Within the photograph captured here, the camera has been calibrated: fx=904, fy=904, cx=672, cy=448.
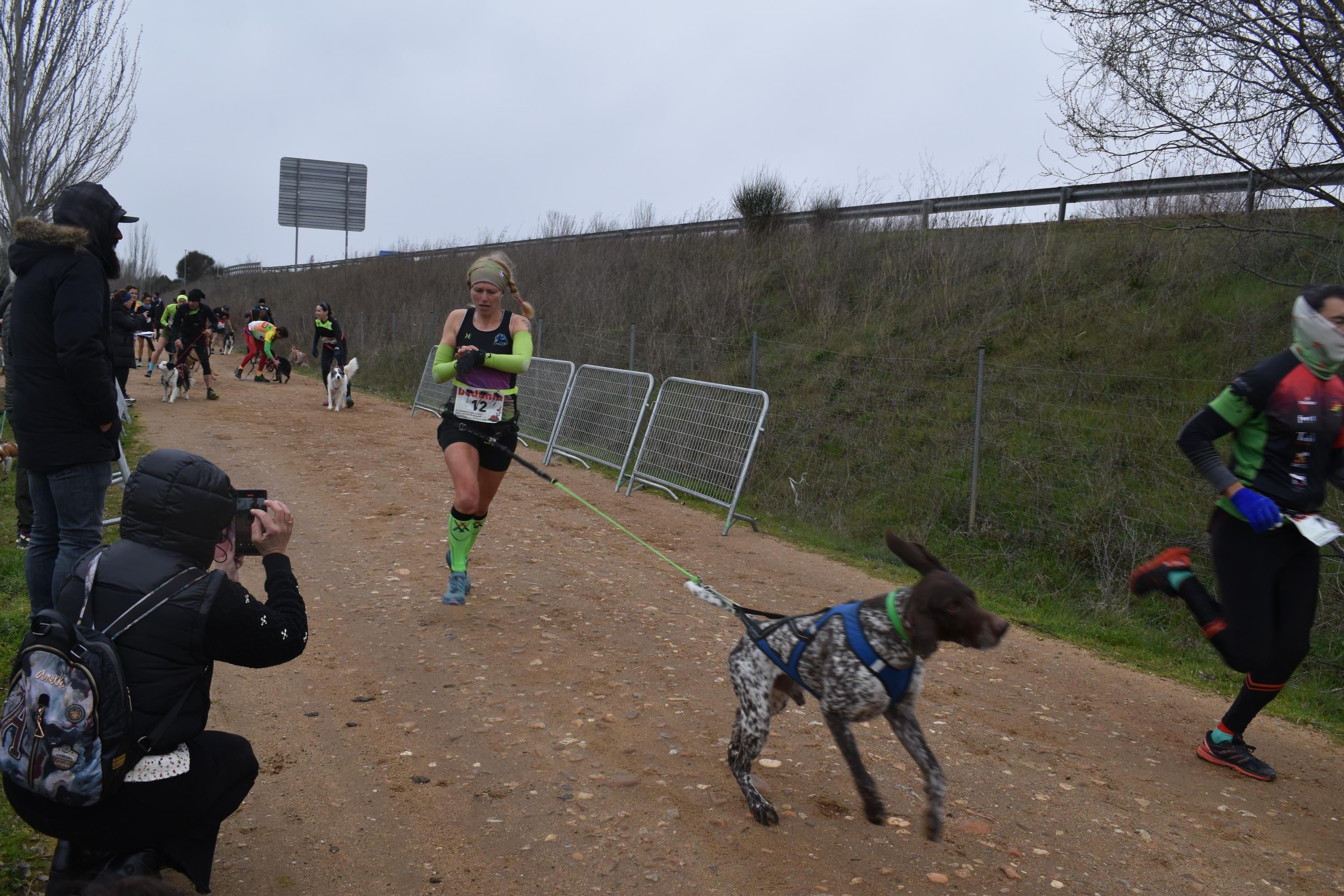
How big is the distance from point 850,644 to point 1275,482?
2273mm

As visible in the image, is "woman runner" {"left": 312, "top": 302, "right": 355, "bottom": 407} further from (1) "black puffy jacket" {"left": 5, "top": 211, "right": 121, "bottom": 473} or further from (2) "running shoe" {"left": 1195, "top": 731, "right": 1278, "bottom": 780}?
(2) "running shoe" {"left": 1195, "top": 731, "right": 1278, "bottom": 780}

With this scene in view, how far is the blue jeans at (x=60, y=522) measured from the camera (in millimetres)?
4297

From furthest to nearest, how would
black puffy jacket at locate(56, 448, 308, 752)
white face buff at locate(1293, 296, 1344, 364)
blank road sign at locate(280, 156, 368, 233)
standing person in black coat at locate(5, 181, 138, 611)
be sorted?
blank road sign at locate(280, 156, 368, 233), standing person in black coat at locate(5, 181, 138, 611), white face buff at locate(1293, 296, 1344, 364), black puffy jacket at locate(56, 448, 308, 752)

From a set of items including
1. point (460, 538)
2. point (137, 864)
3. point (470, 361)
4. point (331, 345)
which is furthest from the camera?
point (331, 345)

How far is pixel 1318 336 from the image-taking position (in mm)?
3904

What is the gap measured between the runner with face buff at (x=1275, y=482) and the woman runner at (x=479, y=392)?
3.94 metres

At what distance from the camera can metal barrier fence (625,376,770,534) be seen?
373 inches

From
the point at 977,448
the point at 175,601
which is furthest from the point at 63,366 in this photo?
the point at 977,448

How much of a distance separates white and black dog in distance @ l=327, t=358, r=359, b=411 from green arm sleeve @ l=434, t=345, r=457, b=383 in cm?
1196

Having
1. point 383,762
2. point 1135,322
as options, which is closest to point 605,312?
point 1135,322

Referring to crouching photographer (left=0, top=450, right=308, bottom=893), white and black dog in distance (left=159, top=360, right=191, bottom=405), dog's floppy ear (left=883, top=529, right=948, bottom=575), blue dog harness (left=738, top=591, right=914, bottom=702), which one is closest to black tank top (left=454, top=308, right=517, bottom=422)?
blue dog harness (left=738, top=591, right=914, bottom=702)

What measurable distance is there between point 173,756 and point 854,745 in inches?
89.8

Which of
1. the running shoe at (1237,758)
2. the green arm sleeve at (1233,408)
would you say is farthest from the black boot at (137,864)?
the running shoe at (1237,758)

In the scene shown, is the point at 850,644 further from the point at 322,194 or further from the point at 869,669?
the point at 322,194
